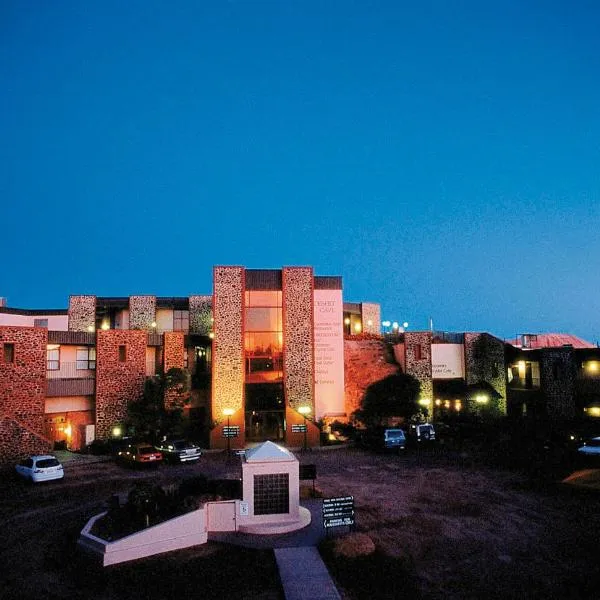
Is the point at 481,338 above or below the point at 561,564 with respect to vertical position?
above

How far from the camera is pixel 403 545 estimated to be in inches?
536

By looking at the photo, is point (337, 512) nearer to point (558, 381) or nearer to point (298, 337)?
point (298, 337)

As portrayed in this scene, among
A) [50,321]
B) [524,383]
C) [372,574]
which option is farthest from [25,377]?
[524,383]

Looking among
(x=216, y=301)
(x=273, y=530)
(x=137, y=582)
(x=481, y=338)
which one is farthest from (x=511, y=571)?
(x=481, y=338)

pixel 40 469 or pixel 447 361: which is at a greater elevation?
pixel 447 361

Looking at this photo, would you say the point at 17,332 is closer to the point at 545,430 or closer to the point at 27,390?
the point at 27,390

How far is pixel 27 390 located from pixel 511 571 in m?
24.7

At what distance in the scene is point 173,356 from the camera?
3266 cm

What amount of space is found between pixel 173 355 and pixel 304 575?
2282 centimetres

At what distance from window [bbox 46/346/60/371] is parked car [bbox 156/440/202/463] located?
8.75 m

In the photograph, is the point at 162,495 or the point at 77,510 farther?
the point at 77,510

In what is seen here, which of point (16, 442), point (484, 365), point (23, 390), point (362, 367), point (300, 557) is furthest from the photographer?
point (484, 365)

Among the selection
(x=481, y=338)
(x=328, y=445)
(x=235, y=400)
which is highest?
(x=481, y=338)

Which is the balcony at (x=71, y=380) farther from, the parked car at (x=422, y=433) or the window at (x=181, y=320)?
the parked car at (x=422, y=433)
